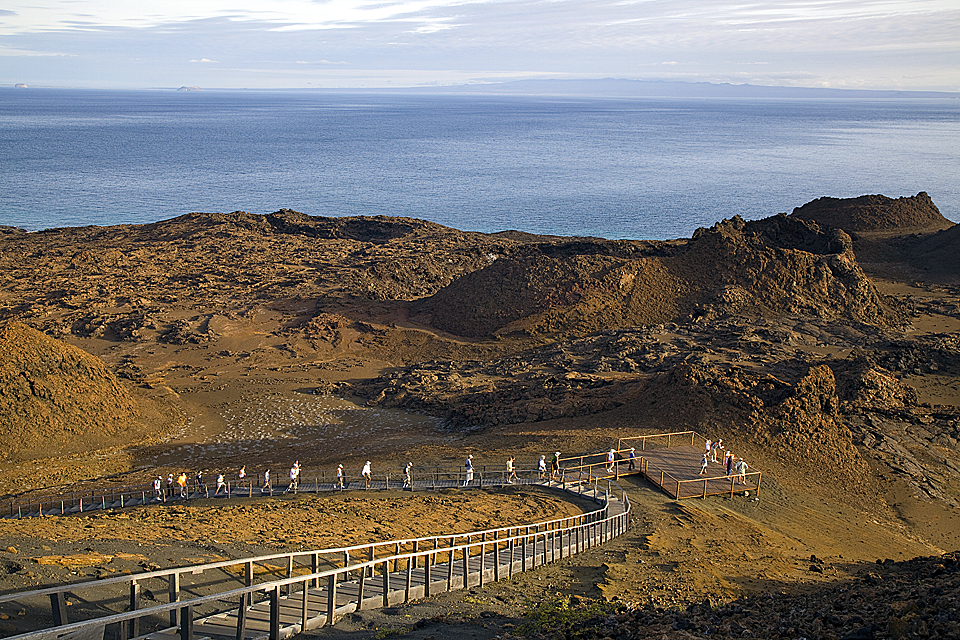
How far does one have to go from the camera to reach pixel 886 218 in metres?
77.7

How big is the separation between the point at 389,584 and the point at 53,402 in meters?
23.8

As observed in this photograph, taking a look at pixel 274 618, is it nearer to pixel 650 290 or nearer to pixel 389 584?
pixel 389 584

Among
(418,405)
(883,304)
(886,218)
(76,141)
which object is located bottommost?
(418,405)

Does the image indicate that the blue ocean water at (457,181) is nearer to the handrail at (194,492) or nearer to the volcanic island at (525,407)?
the volcanic island at (525,407)

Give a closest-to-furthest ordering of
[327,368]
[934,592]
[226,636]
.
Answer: [226,636] → [934,592] → [327,368]

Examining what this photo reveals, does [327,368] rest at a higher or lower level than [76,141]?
lower

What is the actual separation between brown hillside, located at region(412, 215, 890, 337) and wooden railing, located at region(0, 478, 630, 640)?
26.7 meters

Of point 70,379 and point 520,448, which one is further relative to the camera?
point 70,379

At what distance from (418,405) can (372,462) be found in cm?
869

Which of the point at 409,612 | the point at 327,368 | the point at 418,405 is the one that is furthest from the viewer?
the point at 327,368

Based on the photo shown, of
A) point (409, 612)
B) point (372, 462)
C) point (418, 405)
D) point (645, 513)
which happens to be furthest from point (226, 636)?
point (418, 405)

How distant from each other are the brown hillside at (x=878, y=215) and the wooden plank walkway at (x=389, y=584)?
7061 centimetres

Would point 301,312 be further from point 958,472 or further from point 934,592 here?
point 934,592

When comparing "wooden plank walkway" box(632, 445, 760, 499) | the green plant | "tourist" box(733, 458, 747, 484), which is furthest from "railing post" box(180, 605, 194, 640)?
"tourist" box(733, 458, 747, 484)
